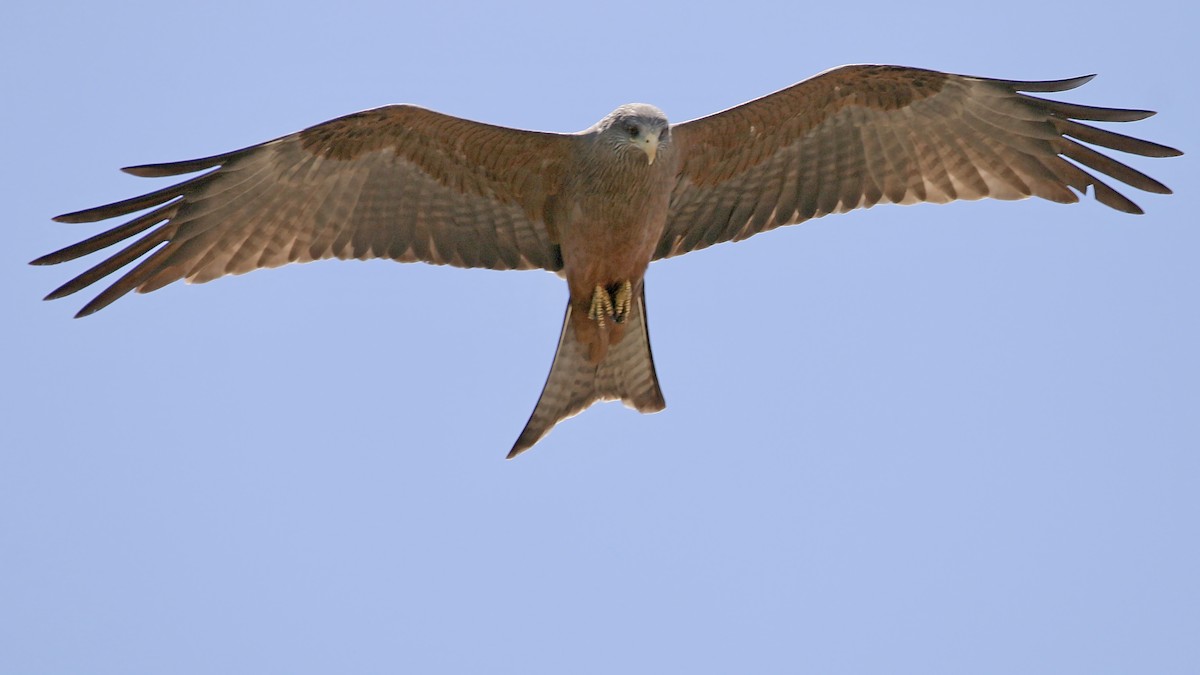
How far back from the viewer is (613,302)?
30.0 ft

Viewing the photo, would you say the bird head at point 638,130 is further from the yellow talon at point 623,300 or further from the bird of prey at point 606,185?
the yellow talon at point 623,300

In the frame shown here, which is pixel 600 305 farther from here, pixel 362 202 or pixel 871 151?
pixel 871 151

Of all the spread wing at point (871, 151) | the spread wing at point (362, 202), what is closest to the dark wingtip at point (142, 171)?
the spread wing at point (362, 202)

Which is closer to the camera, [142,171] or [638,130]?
[142,171]

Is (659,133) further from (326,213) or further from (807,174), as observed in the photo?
(326,213)

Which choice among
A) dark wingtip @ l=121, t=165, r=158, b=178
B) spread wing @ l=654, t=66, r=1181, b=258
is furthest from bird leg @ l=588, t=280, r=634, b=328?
dark wingtip @ l=121, t=165, r=158, b=178

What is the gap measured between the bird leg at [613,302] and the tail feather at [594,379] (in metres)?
0.10

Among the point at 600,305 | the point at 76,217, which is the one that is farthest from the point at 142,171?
the point at 600,305

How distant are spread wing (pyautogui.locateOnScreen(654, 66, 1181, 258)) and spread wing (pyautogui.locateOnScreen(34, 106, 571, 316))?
994mm

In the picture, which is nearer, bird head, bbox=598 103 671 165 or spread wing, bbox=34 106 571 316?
bird head, bbox=598 103 671 165

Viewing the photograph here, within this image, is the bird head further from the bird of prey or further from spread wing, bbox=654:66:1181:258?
spread wing, bbox=654:66:1181:258

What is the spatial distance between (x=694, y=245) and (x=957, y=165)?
1.85 meters

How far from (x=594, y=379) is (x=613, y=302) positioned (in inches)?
24.4

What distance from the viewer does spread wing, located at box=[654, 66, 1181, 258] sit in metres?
9.22
